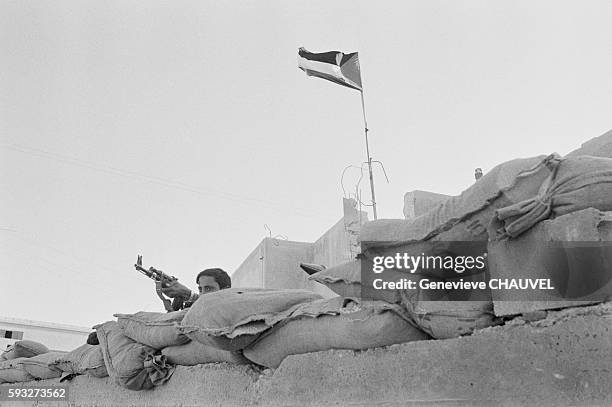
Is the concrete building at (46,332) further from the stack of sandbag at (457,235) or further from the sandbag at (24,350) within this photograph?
the stack of sandbag at (457,235)

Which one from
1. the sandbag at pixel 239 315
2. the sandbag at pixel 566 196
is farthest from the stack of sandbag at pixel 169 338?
the sandbag at pixel 566 196

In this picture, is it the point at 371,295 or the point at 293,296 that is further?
the point at 293,296

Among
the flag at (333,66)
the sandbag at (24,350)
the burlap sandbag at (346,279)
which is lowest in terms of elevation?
the sandbag at (24,350)

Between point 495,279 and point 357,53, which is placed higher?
point 357,53

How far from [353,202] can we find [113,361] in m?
5.42

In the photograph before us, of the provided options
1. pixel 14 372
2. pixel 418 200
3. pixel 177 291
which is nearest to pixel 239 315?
pixel 177 291

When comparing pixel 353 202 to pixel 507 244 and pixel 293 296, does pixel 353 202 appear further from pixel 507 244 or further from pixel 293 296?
pixel 507 244

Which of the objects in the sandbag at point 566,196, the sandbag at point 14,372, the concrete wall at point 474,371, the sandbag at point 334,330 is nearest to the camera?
the concrete wall at point 474,371

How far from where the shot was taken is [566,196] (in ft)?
5.43

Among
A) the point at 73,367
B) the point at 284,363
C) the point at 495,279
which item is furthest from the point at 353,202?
the point at 495,279

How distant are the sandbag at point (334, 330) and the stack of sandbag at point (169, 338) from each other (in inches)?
14.0

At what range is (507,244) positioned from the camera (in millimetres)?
1756

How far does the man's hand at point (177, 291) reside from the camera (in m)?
4.19

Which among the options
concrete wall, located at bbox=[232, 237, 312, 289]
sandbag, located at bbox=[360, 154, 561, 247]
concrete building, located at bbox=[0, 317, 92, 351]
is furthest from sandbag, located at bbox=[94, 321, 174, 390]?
concrete building, located at bbox=[0, 317, 92, 351]
